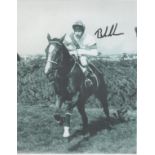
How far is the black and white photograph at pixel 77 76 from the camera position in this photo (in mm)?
2557

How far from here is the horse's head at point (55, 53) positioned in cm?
256

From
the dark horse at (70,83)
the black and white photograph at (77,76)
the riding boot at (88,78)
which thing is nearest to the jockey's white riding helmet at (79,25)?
the black and white photograph at (77,76)

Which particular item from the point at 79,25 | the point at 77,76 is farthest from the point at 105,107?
the point at 79,25

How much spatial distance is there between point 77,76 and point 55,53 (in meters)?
0.21

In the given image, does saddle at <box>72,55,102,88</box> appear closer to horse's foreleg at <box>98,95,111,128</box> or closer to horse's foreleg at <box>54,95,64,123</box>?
horse's foreleg at <box>98,95,111,128</box>

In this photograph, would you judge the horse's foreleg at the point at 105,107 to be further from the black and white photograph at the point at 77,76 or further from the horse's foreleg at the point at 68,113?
the horse's foreleg at the point at 68,113

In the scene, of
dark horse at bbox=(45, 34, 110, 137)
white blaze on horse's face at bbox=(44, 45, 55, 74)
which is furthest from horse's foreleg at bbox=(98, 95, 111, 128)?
white blaze on horse's face at bbox=(44, 45, 55, 74)

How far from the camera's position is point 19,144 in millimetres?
2590

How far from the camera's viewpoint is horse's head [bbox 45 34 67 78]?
2.56 meters
